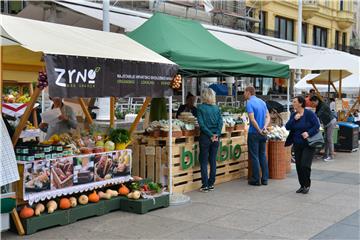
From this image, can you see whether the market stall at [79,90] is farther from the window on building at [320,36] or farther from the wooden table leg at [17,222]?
the window on building at [320,36]

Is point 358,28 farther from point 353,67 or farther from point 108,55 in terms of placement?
point 108,55

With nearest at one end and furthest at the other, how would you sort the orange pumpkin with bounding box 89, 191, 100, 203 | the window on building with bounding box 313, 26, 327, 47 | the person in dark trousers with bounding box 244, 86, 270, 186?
the orange pumpkin with bounding box 89, 191, 100, 203, the person in dark trousers with bounding box 244, 86, 270, 186, the window on building with bounding box 313, 26, 327, 47

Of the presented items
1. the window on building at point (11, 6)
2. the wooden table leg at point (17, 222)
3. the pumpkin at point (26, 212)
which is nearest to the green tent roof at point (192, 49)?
the pumpkin at point (26, 212)

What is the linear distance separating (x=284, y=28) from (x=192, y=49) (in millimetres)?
32290

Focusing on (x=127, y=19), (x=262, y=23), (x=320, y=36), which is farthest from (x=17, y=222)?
(x=320, y=36)

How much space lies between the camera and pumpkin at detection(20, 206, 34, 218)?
6078 mm

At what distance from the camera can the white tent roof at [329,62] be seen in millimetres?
13445

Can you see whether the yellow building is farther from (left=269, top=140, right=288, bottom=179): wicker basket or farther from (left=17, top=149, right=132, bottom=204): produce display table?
(left=17, top=149, right=132, bottom=204): produce display table

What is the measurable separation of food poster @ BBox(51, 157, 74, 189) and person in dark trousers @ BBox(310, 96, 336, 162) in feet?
25.5

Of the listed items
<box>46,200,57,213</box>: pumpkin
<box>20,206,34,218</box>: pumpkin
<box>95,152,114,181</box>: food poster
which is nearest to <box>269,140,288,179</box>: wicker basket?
<box>95,152,114,181</box>: food poster

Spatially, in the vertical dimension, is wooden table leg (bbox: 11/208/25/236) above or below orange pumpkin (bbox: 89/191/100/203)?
below

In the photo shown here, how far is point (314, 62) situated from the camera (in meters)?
14.0

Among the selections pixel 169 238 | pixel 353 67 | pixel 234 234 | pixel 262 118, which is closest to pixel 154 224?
pixel 169 238

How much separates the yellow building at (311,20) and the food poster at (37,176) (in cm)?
2888
